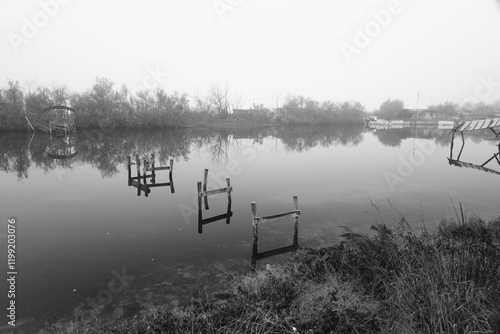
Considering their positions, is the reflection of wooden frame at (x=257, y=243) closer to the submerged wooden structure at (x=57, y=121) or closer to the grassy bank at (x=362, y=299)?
the grassy bank at (x=362, y=299)

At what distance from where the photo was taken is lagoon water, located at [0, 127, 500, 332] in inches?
239

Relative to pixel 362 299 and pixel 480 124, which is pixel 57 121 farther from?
pixel 480 124

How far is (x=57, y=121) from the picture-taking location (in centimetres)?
4706

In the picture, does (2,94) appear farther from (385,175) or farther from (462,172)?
(462,172)

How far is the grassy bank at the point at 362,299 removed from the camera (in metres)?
3.15

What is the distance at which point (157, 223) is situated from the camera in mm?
10008

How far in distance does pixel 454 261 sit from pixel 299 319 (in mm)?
2193

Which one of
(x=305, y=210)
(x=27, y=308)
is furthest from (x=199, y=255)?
(x=305, y=210)

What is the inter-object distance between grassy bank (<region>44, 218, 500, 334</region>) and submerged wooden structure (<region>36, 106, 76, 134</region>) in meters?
47.8

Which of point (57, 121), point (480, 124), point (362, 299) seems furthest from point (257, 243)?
point (57, 121)

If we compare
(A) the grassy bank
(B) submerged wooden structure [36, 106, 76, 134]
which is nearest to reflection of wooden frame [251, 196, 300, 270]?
(A) the grassy bank

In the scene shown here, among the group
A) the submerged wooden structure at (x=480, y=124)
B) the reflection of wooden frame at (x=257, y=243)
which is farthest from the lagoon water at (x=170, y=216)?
the submerged wooden structure at (x=480, y=124)

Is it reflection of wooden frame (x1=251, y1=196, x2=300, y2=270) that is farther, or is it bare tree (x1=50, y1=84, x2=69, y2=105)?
bare tree (x1=50, y1=84, x2=69, y2=105)

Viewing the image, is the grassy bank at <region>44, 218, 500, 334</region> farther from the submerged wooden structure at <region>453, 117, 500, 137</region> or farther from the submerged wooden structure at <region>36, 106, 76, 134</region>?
the submerged wooden structure at <region>36, 106, 76, 134</region>
